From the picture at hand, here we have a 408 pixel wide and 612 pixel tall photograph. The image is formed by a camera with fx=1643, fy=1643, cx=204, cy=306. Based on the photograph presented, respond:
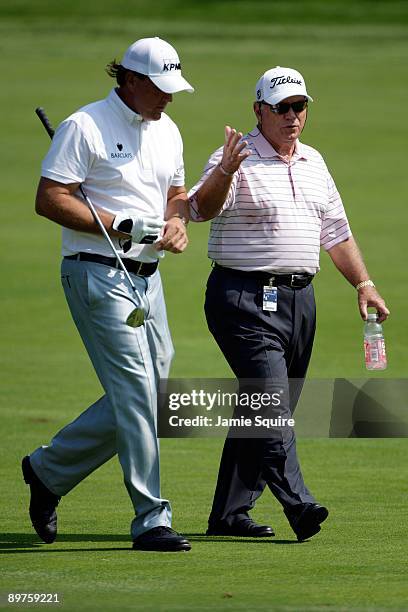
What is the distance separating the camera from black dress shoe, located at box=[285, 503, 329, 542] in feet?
24.4

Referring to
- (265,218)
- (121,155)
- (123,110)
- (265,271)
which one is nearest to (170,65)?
(123,110)

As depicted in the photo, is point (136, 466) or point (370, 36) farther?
point (370, 36)

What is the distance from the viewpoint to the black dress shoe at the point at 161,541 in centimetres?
721

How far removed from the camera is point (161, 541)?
7.23 m

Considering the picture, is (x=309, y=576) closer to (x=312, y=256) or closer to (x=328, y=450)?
(x=312, y=256)

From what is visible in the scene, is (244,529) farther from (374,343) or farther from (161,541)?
(374,343)

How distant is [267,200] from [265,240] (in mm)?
195

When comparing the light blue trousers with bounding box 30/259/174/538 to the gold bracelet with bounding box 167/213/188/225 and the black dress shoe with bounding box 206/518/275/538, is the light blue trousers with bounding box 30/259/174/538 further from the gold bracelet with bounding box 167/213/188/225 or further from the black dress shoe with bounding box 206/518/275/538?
the black dress shoe with bounding box 206/518/275/538

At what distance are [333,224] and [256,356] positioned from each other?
3.15 feet

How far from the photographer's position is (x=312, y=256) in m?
8.06

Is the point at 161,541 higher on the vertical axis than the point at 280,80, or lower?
lower

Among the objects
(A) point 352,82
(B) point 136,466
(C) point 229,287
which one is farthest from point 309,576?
(A) point 352,82

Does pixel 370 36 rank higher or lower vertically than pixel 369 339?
higher

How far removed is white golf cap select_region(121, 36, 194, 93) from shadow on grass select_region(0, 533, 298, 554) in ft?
6.84
